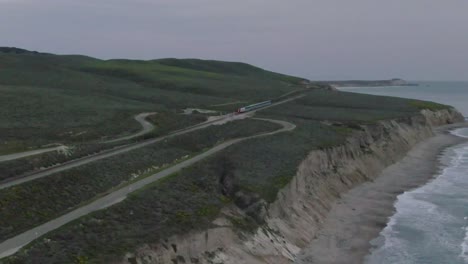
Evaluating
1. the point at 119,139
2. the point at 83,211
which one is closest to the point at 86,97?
the point at 119,139

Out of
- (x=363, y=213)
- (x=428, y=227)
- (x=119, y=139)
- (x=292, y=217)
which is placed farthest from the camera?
(x=119, y=139)

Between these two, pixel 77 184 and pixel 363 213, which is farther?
pixel 363 213

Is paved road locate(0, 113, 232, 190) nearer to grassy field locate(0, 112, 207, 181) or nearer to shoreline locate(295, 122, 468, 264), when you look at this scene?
grassy field locate(0, 112, 207, 181)

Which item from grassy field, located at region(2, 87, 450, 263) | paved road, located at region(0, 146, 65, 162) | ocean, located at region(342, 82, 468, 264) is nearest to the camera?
grassy field, located at region(2, 87, 450, 263)

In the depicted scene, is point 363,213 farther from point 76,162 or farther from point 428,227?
point 76,162

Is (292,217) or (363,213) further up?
(292,217)

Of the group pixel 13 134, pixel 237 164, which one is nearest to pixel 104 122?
pixel 13 134

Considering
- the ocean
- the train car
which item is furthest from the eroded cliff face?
the train car
